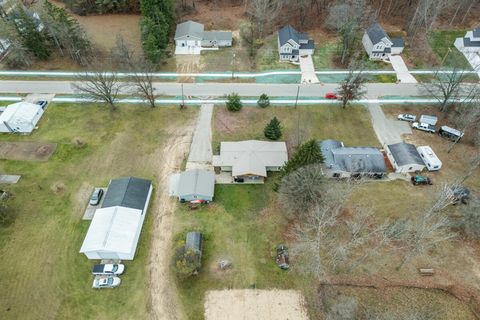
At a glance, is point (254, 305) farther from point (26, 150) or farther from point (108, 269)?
point (26, 150)

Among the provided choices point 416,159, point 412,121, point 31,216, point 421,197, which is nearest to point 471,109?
point 412,121

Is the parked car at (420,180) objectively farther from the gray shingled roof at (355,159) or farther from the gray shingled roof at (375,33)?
the gray shingled roof at (375,33)

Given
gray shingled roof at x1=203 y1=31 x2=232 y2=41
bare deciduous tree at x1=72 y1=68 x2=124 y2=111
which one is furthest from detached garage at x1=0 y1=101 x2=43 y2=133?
gray shingled roof at x1=203 y1=31 x2=232 y2=41

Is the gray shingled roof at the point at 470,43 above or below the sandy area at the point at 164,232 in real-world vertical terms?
above

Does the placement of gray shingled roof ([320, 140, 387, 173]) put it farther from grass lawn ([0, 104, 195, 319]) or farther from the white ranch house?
the white ranch house

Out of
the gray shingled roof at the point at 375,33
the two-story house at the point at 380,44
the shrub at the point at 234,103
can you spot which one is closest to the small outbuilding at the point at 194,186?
the shrub at the point at 234,103

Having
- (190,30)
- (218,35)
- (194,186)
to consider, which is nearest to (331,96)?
(218,35)
